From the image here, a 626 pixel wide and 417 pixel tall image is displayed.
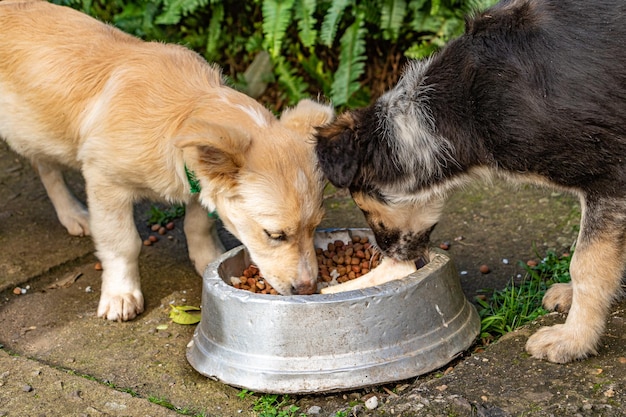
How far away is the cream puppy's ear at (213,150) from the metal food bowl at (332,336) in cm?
72

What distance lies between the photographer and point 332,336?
171 inches

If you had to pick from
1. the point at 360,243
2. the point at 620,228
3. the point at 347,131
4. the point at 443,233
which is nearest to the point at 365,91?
the point at 443,233

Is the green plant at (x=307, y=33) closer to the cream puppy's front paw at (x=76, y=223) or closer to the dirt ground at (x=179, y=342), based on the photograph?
the dirt ground at (x=179, y=342)

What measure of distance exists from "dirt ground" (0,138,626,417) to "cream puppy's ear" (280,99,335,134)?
56.5 inches

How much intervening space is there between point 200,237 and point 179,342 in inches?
44.1

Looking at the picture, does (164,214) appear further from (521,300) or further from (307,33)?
(521,300)

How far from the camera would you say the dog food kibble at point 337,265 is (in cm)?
522

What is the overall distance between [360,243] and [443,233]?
1.33m

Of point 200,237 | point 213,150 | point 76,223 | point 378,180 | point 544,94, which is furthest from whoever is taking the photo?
point 76,223

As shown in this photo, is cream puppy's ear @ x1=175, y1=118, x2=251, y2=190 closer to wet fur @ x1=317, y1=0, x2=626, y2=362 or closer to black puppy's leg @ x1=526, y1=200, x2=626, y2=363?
wet fur @ x1=317, y1=0, x2=626, y2=362

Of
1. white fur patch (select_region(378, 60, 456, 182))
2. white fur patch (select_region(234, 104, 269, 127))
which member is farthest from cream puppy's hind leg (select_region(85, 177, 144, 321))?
white fur patch (select_region(378, 60, 456, 182))

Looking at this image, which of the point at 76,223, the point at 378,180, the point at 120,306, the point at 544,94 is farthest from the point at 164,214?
the point at 544,94

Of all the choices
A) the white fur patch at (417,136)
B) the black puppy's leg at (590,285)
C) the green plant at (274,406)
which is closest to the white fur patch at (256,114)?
the white fur patch at (417,136)

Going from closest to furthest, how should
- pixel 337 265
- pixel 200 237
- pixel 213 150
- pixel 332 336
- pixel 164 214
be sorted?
pixel 332 336
pixel 213 150
pixel 337 265
pixel 200 237
pixel 164 214
